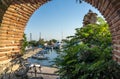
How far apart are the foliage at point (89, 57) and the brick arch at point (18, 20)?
31 centimetres

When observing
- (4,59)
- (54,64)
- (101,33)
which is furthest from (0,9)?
(101,33)

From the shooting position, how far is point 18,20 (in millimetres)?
5582

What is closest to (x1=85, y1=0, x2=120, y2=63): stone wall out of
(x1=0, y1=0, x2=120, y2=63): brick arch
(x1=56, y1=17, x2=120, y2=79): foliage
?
(x1=0, y1=0, x2=120, y2=63): brick arch

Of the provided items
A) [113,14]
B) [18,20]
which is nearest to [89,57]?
[113,14]

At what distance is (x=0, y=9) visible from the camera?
4867 millimetres

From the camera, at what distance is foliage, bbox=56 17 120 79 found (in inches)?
152

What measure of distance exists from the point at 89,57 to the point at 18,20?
78.8 inches

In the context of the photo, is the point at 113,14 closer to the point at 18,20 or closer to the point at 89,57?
the point at 89,57

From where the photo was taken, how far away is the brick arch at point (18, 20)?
3.99 m

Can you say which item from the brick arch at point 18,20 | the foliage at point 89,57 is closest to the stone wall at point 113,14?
the brick arch at point 18,20

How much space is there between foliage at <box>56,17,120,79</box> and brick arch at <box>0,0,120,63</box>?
1.00 feet

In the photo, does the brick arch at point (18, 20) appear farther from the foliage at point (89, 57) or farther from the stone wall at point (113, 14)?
the foliage at point (89, 57)

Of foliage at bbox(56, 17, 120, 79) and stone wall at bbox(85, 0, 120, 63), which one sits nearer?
stone wall at bbox(85, 0, 120, 63)

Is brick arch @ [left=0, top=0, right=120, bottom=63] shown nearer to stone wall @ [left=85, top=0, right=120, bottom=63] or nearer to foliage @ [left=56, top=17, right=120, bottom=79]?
stone wall @ [left=85, top=0, right=120, bottom=63]
